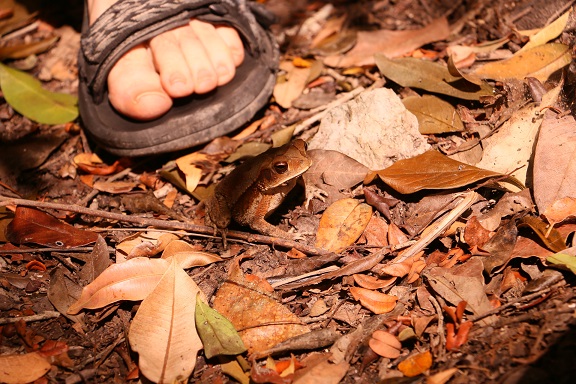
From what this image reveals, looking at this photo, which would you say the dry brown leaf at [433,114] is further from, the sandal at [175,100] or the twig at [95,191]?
the twig at [95,191]

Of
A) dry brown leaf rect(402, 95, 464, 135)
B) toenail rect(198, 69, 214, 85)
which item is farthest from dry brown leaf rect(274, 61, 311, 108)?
dry brown leaf rect(402, 95, 464, 135)

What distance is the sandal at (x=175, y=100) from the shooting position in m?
3.02

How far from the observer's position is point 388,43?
11.5 ft

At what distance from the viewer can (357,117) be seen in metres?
2.78

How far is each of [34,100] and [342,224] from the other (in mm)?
2243

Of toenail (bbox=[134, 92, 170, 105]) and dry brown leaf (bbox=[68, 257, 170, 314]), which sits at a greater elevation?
toenail (bbox=[134, 92, 170, 105])

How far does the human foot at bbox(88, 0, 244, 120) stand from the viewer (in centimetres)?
298

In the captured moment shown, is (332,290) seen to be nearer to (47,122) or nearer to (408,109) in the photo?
(408,109)

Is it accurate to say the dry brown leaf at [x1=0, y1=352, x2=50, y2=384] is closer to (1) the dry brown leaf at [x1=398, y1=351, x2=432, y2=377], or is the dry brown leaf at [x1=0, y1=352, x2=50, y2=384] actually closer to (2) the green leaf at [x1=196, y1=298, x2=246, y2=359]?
(2) the green leaf at [x1=196, y1=298, x2=246, y2=359]

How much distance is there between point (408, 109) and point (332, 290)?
44.5 inches

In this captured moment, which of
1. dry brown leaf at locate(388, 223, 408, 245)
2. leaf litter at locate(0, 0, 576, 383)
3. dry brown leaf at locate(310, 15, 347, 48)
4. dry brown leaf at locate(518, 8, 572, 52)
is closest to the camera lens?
leaf litter at locate(0, 0, 576, 383)

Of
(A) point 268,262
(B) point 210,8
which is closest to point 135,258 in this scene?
(A) point 268,262

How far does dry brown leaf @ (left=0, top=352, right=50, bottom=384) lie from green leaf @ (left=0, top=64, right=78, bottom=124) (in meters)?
1.66

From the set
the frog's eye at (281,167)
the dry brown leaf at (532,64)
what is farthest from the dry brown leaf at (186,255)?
the dry brown leaf at (532,64)
